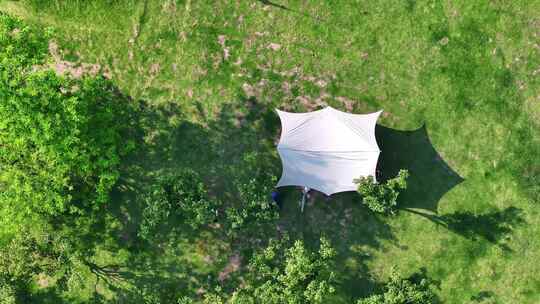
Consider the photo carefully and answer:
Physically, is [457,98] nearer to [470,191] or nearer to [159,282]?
[470,191]

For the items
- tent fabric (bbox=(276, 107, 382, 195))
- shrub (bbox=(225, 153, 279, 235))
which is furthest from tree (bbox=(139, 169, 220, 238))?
tent fabric (bbox=(276, 107, 382, 195))

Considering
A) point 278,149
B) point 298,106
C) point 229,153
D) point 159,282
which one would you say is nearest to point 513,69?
point 298,106

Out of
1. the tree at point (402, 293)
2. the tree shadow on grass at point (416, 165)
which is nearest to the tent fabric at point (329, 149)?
the tree shadow on grass at point (416, 165)

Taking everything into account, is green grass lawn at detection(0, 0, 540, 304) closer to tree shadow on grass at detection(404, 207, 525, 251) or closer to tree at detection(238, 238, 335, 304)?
tree shadow on grass at detection(404, 207, 525, 251)

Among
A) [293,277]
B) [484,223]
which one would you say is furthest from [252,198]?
[484,223]

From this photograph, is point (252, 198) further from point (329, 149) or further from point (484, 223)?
point (484, 223)

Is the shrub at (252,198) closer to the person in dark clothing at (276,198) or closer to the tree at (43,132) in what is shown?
the person in dark clothing at (276,198)
